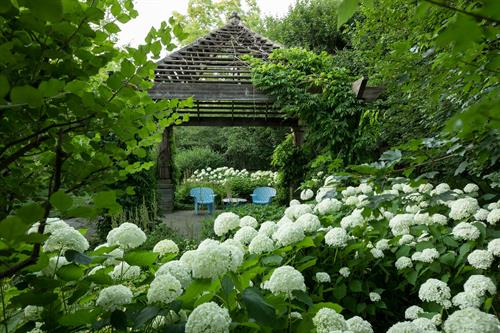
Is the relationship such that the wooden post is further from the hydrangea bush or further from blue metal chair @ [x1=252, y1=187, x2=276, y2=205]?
the hydrangea bush

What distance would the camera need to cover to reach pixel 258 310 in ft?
3.09

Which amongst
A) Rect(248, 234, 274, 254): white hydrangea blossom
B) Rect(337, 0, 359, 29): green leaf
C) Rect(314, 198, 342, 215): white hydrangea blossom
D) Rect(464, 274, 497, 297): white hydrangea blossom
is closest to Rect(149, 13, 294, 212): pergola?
Rect(314, 198, 342, 215): white hydrangea blossom

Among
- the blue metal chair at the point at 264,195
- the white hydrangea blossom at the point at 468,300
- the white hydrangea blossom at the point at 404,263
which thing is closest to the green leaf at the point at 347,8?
the white hydrangea blossom at the point at 468,300

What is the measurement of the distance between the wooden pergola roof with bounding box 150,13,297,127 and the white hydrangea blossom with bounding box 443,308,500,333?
19.1 ft

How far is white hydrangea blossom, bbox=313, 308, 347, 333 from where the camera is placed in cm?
105

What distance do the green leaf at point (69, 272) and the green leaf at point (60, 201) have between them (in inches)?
23.2

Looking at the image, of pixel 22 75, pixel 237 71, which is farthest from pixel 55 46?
pixel 237 71

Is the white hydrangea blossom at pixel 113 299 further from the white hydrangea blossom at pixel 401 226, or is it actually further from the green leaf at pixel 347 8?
the white hydrangea blossom at pixel 401 226

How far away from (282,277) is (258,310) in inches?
9.5

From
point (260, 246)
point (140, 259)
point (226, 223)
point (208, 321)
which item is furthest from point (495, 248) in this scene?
point (140, 259)

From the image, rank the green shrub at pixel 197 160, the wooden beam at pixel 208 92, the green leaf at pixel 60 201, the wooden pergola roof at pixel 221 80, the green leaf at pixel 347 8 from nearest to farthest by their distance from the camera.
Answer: the green leaf at pixel 347 8 < the green leaf at pixel 60 201 < the wooden beam at pixel 208 92 < the wooden pergola roof at pixel 221 80 < the green shrub at pixel 197 160

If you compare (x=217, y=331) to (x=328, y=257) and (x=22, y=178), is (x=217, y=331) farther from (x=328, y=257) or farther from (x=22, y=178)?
(x=328, y=257)

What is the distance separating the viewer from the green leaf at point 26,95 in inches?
21.1

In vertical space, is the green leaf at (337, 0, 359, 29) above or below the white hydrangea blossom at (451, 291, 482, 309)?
above
